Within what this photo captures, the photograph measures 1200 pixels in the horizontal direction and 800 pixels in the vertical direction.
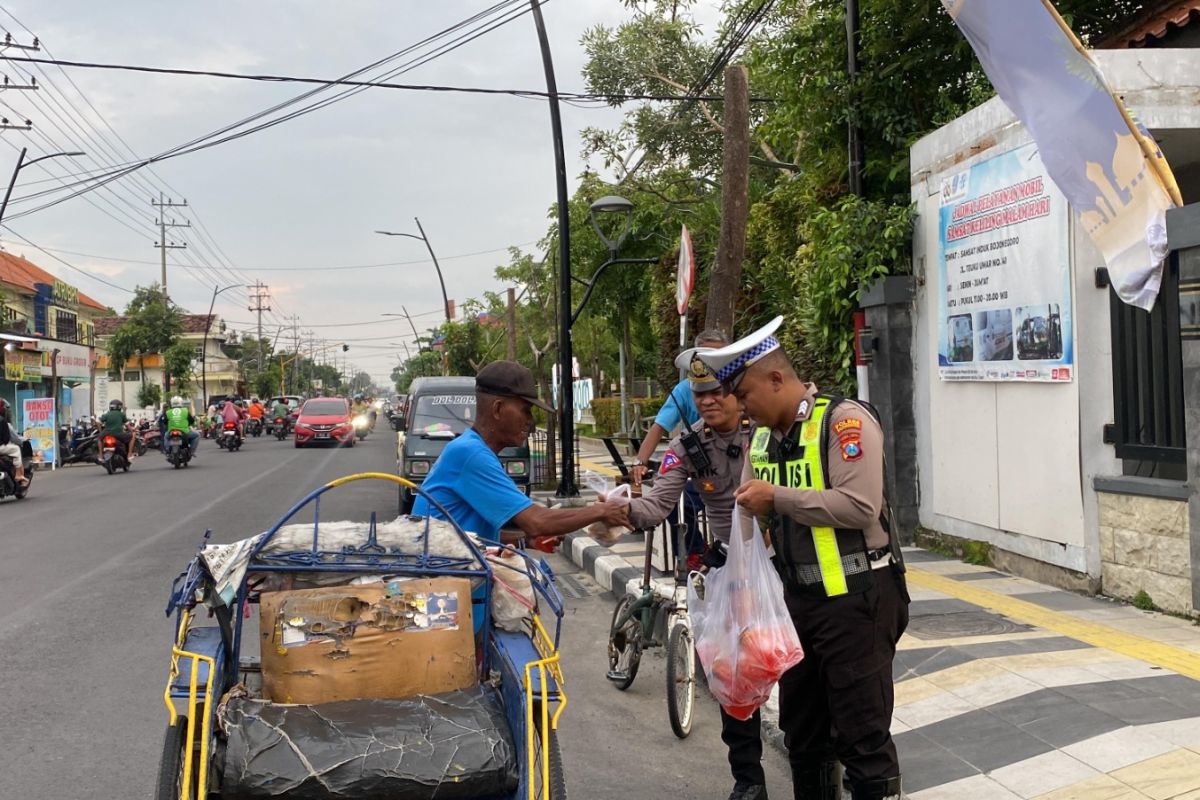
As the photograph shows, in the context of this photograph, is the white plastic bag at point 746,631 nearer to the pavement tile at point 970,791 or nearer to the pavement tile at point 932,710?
the pavement tile at point 970,791

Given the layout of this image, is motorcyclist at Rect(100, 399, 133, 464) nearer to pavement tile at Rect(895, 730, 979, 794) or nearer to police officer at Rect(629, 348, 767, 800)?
police officer at Rect(629, 348, 767, 800)

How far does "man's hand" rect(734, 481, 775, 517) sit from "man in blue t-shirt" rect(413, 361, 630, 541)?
0.69m

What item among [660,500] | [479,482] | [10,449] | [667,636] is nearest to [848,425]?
[479,482]

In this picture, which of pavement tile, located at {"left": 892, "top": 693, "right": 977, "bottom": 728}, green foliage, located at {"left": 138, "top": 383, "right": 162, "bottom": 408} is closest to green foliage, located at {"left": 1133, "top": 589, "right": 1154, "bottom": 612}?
pavement tile, located at {"left": 892, "top": 693, "right": 977, "bottom": 728}

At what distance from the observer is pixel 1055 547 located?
7367 millimetres

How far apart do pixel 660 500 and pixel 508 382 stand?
3.72ft

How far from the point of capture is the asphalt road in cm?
449

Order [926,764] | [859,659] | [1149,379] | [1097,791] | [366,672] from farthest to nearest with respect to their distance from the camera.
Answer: [1149,379] → [926,764] → [1097,791] → [859,659] → [366,672]

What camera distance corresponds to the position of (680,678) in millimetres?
5055

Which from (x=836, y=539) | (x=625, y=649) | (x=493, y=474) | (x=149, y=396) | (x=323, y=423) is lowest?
(x=625, y=649)

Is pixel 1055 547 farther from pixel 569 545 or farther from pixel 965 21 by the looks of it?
pixel 569 545

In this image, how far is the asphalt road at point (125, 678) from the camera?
4492 mm

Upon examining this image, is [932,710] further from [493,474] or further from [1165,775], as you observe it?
[493,474]

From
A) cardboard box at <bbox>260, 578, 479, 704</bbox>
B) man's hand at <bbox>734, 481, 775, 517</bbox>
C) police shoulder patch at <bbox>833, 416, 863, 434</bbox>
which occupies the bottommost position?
cardboard box at <bbox>260, 578, 479, 704</bbox>
